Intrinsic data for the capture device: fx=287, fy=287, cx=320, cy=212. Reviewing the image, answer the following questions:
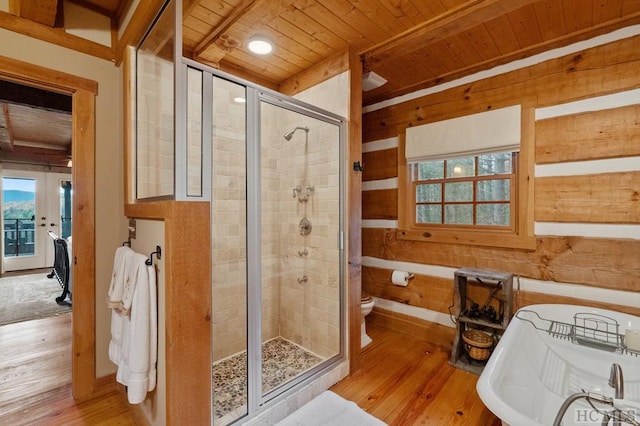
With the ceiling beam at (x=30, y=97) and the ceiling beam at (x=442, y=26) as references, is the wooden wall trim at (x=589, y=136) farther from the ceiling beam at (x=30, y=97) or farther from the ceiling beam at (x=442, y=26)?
the ceiling beam at (x=30, y=97)

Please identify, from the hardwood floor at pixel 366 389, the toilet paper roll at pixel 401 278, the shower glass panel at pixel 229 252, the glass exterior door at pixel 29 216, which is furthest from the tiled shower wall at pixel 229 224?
the glass exterior door at pixel 29 216

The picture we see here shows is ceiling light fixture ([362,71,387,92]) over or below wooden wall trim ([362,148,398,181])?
over

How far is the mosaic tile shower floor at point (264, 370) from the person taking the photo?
1.76 m

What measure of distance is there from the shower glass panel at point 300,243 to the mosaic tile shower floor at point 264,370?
1 centimetres

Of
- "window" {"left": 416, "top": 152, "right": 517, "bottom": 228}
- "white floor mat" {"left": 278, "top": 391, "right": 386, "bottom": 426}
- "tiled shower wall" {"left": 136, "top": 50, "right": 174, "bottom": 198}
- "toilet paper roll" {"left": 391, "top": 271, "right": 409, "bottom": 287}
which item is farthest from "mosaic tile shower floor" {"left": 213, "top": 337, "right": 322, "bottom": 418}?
"window" {"left": 416, "top": 152, "right": 517, "bottom": 228}

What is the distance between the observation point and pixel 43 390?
202cm

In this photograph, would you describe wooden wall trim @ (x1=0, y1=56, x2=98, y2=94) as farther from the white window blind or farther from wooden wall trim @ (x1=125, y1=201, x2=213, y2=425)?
the white window blind

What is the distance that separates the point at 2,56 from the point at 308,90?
1.96 m

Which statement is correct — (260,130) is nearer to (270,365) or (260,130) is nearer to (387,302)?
(270,365)

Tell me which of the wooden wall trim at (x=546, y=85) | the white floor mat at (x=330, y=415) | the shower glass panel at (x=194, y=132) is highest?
the wooden wall trim at (x=546, y=85)

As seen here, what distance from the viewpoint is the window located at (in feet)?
8.09

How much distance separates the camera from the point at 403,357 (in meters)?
2.50

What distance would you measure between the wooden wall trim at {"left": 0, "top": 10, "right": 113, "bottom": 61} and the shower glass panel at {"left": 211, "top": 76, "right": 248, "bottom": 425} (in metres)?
1.04

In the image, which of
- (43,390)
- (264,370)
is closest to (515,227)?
(264,370)
